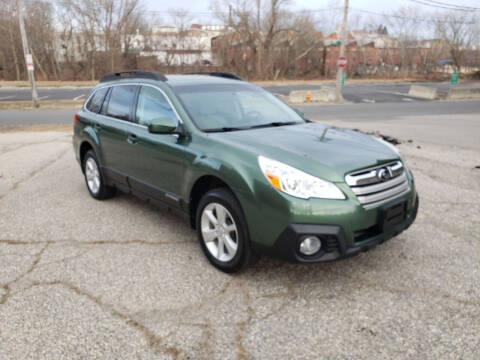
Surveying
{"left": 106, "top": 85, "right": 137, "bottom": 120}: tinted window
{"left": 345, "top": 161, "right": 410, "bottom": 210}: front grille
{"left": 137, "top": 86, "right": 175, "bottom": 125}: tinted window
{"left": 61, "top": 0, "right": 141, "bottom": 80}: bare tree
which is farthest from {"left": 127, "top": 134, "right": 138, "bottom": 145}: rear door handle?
{"left": 61, "top": 0, "right": 141, "bottom": 80}: bare tree

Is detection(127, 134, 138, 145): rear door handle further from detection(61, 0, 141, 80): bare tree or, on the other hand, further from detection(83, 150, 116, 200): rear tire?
detection(61, 0, 141, 80): bare tree

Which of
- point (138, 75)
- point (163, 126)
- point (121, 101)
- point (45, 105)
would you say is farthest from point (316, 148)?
point (45, 105)

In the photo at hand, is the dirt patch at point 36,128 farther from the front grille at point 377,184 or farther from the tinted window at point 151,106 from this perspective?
the front grille at point 377,184

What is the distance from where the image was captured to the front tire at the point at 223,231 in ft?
10.5

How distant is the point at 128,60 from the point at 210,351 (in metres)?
42.8

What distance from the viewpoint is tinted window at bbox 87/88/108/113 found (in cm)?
538

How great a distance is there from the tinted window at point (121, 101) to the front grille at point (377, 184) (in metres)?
2.78

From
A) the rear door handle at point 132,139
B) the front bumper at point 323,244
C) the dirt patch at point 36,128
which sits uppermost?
the rear door handle at point 132,139

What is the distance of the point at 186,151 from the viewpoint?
3680 mm

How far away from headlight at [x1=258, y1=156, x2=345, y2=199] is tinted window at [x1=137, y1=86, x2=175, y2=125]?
4.72ft

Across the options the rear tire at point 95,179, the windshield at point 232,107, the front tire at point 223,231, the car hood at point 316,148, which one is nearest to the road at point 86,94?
the rear tire at point 95,179

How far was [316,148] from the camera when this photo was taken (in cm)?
336

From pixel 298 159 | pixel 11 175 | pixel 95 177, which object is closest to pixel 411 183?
pixel 298 159

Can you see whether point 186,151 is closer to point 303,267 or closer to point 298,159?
point 298,159
